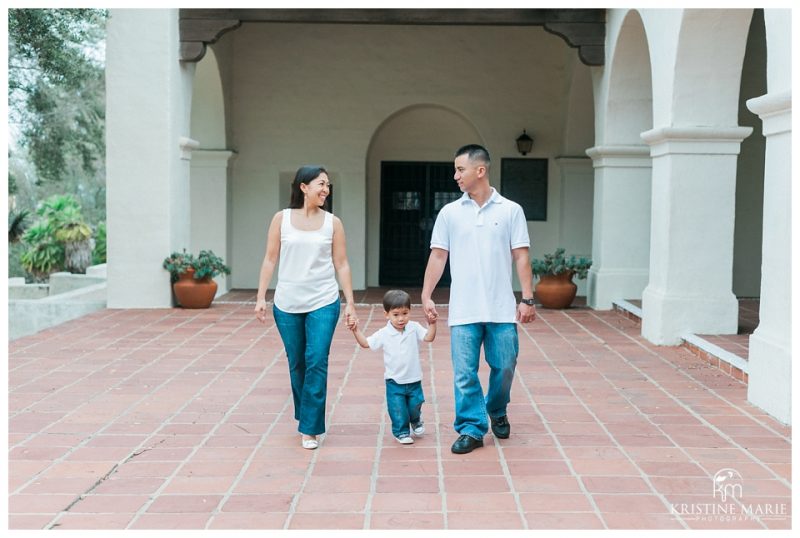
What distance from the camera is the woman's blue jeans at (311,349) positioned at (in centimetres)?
550

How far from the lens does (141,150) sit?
1259 cm

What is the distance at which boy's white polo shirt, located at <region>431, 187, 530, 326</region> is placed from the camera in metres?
5.39

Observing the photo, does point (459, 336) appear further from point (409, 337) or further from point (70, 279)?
point (70, 279)

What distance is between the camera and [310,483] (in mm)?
4840

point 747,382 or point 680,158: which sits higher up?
point 680,158

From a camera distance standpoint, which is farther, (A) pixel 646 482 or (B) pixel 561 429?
(B) pixel 561 429

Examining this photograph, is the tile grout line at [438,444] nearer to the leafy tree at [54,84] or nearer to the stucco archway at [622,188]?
the stucco archway at [622,188]

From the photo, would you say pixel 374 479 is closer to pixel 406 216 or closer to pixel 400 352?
pixel 400 352

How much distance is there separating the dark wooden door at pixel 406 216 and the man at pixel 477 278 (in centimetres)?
1159

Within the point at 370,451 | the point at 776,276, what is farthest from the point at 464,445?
the point at 776,276

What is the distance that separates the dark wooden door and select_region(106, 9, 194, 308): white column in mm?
5096

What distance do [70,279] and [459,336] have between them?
16.3 metres

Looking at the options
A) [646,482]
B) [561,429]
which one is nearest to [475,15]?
[561,429]
